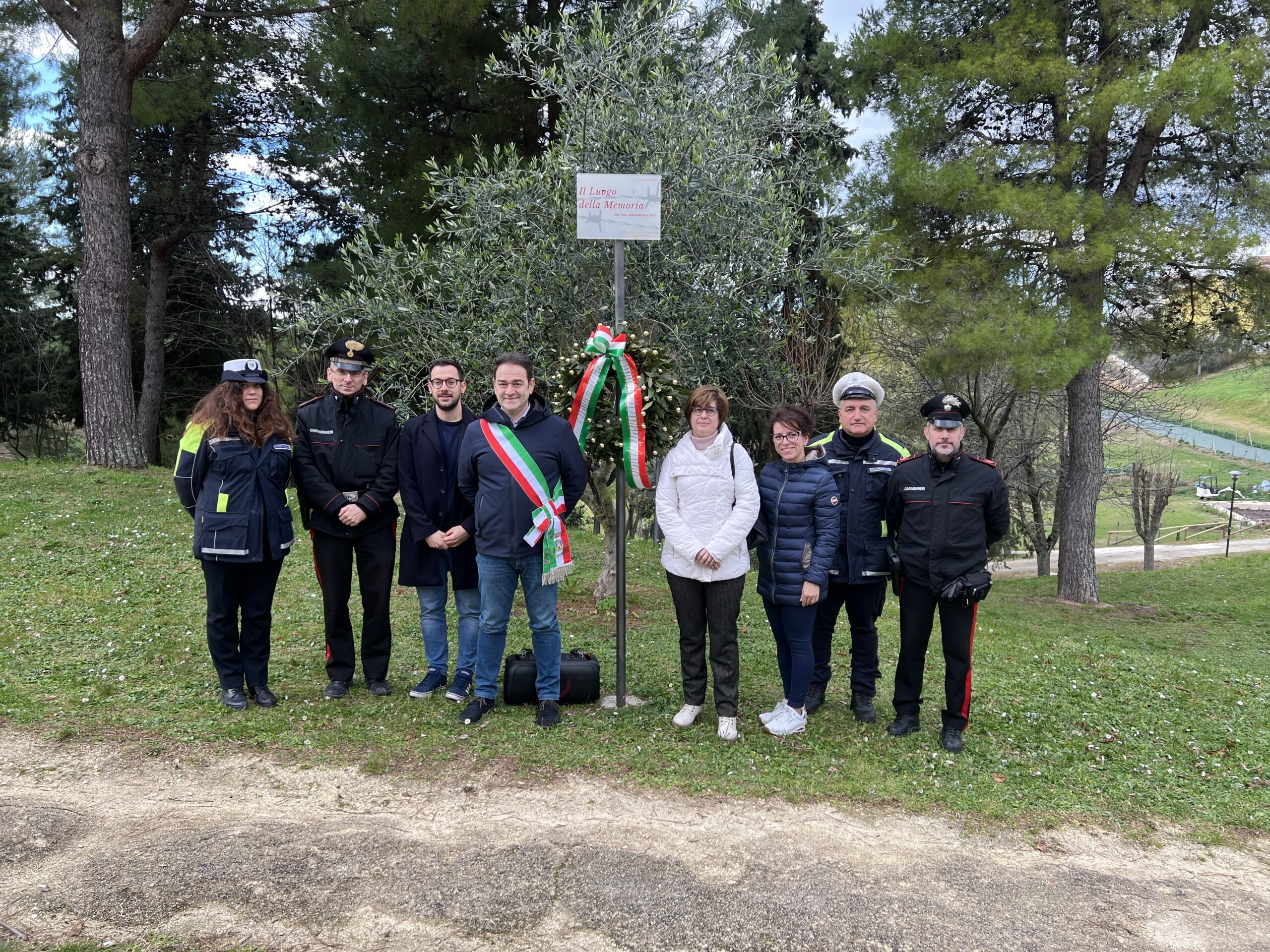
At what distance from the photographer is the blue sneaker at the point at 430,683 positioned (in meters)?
5.30

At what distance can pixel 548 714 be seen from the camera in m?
4.90

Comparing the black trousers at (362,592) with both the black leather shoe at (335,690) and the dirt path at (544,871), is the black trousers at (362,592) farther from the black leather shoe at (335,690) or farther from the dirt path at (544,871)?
the dirt path at (544,871)

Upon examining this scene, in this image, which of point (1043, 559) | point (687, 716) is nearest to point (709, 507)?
point (687, 716)

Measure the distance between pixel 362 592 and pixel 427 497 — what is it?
2.51ft

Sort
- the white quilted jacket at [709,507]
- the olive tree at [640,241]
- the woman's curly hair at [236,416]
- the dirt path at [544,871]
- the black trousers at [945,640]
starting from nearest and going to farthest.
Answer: the dirt path at [544,871], the white quilted jacket at [709,507], the black trousers at [945,640], the woman's curly hair at [236,416], the olive tree at [640,241]

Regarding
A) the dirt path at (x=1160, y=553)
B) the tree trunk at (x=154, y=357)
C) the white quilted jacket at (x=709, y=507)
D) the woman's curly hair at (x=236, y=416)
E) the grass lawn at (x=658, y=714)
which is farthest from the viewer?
the dirt path at (x=1160, y=553)

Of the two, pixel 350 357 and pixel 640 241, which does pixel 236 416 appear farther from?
pixel 640 241

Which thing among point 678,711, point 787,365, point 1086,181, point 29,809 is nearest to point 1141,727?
point 678,711

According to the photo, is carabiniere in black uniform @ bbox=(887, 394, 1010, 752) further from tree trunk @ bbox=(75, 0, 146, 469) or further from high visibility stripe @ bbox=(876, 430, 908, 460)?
tree trunk @ bbox=(75, 0, 146, 469)

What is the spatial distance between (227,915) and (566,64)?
628cm

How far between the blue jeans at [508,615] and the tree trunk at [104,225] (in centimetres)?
994

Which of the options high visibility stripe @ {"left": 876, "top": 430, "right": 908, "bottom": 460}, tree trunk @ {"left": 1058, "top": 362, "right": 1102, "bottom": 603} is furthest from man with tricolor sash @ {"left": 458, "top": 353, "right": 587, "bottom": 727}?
tree trunk @ {"left": 1058, "top": 362, "right": 1102, "bottom": 603}

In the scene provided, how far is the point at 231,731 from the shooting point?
467cm

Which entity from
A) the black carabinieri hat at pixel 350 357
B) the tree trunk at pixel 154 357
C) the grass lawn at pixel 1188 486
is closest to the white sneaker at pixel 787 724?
the black carabinieri hat at pixel 350 357
